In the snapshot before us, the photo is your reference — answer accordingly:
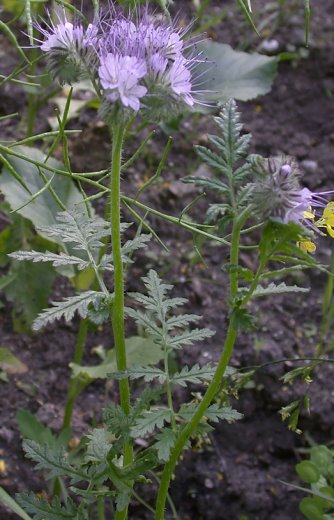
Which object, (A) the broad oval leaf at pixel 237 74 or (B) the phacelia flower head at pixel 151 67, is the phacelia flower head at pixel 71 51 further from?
(A) the broad oval leaf at pixel 237 74

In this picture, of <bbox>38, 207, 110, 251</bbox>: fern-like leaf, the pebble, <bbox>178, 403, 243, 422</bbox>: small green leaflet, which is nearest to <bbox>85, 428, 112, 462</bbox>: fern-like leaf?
<bbox>178, 403, 243, 422</bbox>: small green leaflet

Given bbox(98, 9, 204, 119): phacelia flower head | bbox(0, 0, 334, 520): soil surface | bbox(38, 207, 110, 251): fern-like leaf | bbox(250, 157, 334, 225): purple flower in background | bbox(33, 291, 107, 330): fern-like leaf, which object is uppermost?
bbox(98, 9, 204, 119): phacelia flower head

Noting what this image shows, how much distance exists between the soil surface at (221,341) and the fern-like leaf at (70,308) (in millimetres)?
480

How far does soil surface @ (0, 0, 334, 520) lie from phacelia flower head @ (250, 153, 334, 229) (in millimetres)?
678

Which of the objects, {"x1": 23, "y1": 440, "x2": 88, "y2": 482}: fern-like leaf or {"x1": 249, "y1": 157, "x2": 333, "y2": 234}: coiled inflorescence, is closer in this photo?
{"x1": 249, "y1": 157, "x2": 333, "y2": 234}: coiled inflorescence

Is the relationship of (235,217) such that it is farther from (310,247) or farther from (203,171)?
(203,171)

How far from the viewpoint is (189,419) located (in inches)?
40.4

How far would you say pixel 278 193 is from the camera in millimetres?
863

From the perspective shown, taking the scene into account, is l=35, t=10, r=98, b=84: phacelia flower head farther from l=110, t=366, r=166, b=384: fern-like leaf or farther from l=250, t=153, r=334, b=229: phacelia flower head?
l=110, t=366, r=166, b=384: fern-like leaf

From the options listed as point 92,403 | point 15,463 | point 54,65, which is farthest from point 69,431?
point 54,65

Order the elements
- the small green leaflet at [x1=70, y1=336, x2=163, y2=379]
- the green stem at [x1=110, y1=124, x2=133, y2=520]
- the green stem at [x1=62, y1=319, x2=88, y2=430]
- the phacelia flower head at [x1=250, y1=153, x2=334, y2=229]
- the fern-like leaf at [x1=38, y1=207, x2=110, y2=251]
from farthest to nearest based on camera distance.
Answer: the green stem at [x1=62, y1=319, x2=88, y2=430] → the small green leaflet at [x1=70, y1=336, x2=163, y2=379] → the fern-like leaf at [x1=38, y1=207, x2=110, y2=251] → the green stem at [x1=110, y1=124, x2=133, y2=520] → the phacelia flower head at [x1=250, y1=153, x2=334, y2=229]

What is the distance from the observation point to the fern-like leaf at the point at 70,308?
0.93m

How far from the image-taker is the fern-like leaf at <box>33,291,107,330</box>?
36.8 inches

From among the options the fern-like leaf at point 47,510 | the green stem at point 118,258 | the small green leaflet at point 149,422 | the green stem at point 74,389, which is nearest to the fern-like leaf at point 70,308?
the green stem at point 118,258
